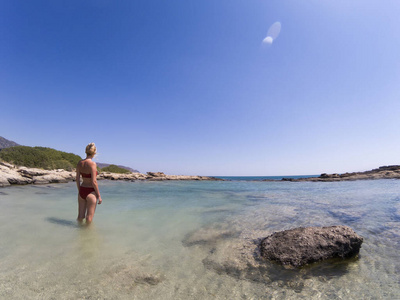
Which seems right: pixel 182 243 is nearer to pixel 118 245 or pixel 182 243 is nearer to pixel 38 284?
pixel 118 245

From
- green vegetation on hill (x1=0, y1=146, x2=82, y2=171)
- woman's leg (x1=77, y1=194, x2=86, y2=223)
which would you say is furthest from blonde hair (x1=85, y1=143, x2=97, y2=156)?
green vegetation on hill (x1=0, y1=146, x2=82, y2=171)

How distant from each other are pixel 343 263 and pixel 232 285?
234 cm

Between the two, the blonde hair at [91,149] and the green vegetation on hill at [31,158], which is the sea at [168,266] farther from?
the green vegetation on hill at [31,158]

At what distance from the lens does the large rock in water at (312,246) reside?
137 inches

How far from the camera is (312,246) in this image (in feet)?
12.0

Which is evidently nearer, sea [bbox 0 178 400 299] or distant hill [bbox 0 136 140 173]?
sea [bbox 0 178 400 299]

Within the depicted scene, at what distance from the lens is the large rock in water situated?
3.48 meters

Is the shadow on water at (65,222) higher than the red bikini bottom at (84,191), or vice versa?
the red bikini bottom at (84,191)

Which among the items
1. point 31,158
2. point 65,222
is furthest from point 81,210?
point 31,158

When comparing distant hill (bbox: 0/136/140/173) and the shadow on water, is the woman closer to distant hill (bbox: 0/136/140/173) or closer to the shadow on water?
the shadow on water

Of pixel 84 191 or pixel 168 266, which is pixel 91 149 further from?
pixel 168 266

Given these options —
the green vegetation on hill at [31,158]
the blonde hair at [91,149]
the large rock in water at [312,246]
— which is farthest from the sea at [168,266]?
the green vegetation on hill at [31,158]

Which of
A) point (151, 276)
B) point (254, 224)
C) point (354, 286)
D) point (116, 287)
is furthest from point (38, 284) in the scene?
point (254, 224)

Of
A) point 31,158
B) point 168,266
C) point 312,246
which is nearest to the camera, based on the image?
point 168,266
